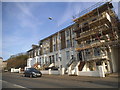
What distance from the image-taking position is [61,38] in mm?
30203

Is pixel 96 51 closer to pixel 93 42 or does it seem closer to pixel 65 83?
pixel 93 42

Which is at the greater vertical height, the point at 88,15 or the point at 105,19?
the point at 88,15

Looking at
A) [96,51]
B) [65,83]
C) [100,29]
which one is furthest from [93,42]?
[65,83]

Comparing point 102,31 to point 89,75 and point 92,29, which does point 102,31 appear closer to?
point 92,29

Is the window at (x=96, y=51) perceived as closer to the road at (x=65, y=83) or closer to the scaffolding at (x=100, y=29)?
the scaffolding at (x=100, y=29)

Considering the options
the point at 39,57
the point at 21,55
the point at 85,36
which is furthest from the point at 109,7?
the point at 21,55

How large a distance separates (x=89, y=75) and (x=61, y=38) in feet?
52.8

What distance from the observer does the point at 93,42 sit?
2028 centimetres

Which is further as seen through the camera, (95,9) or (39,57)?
(39,57)

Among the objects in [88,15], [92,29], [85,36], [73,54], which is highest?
[88,15]

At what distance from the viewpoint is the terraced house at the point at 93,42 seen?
18297 millimetres

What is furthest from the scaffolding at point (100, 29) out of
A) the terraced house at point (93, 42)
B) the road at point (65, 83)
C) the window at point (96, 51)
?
the road at point (65, 83)

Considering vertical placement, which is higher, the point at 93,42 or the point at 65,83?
the point at 93,42

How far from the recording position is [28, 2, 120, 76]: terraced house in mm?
18297
